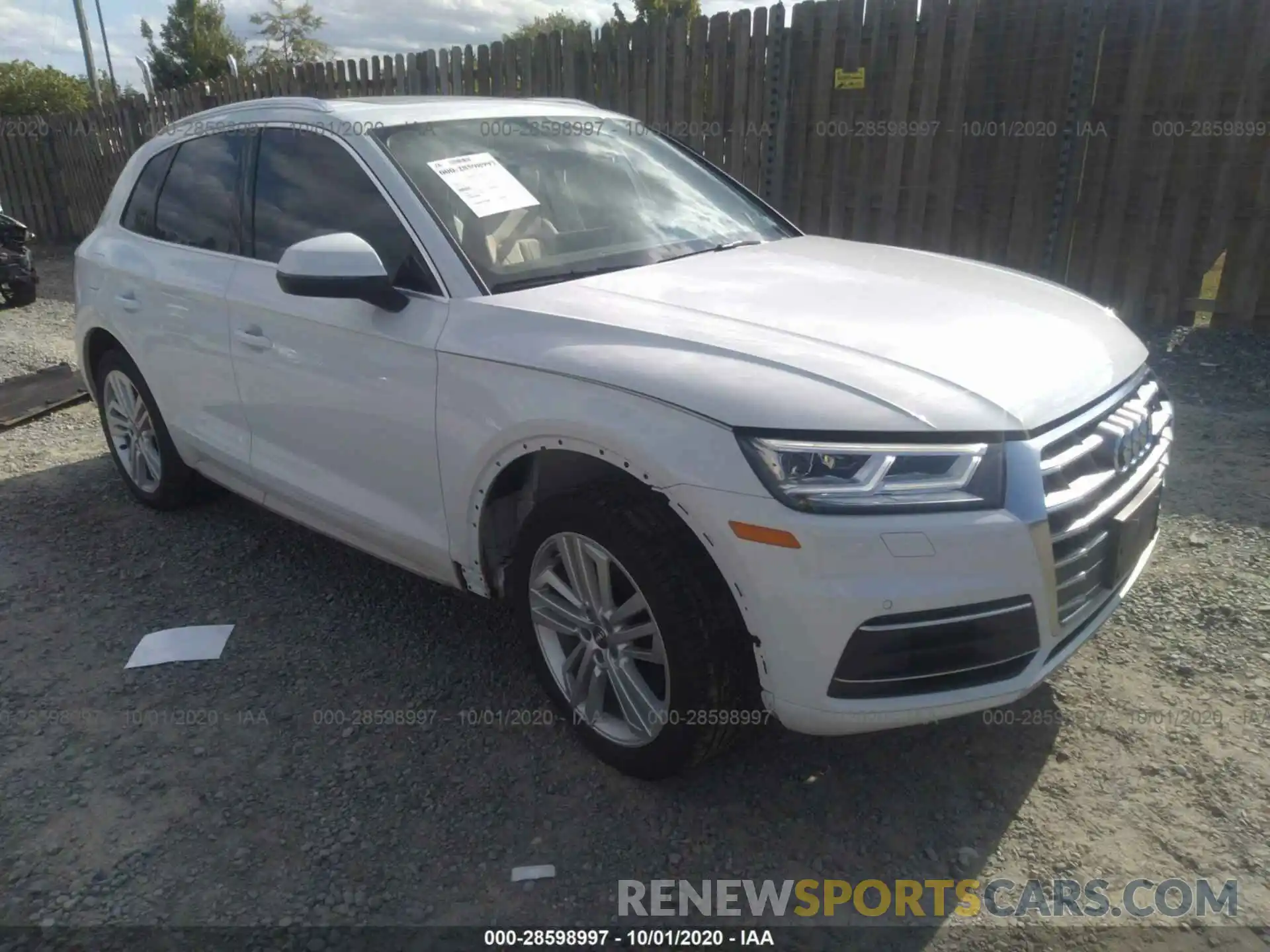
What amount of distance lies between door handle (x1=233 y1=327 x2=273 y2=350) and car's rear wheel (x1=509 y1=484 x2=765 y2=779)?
1375mm

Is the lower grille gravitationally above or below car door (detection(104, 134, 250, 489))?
below

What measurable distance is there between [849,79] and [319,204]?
5.32 metres

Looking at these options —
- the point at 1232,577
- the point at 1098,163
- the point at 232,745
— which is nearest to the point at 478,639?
the point at 232,745

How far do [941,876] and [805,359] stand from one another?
133 cm

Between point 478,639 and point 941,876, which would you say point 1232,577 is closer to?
point 941,876

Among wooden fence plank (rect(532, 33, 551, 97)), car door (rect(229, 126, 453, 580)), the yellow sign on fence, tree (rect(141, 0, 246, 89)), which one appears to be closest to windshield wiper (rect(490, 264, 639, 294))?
car door (rect(229, 126, 453, 580))

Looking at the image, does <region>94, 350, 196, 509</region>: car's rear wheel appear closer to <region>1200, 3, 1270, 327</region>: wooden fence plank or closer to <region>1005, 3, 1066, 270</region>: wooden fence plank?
<region>1005, 3, 1066, 270</region>: wooden fence plank

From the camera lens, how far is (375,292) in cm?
285

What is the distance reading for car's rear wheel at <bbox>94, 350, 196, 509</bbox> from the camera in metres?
4.41

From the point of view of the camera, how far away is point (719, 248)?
3.41 m

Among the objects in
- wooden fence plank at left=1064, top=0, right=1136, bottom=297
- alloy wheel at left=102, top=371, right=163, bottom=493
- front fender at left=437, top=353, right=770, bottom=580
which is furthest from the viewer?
wooden fence plank at left=1064, top=0, right=1136, bottom=297

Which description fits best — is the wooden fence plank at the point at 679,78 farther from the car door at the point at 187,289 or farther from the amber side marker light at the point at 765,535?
the amber side marker light at the point at 765,535

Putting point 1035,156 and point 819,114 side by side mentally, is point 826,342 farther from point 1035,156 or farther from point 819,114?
point 819,114

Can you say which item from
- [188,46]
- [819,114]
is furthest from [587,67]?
[188,46]
